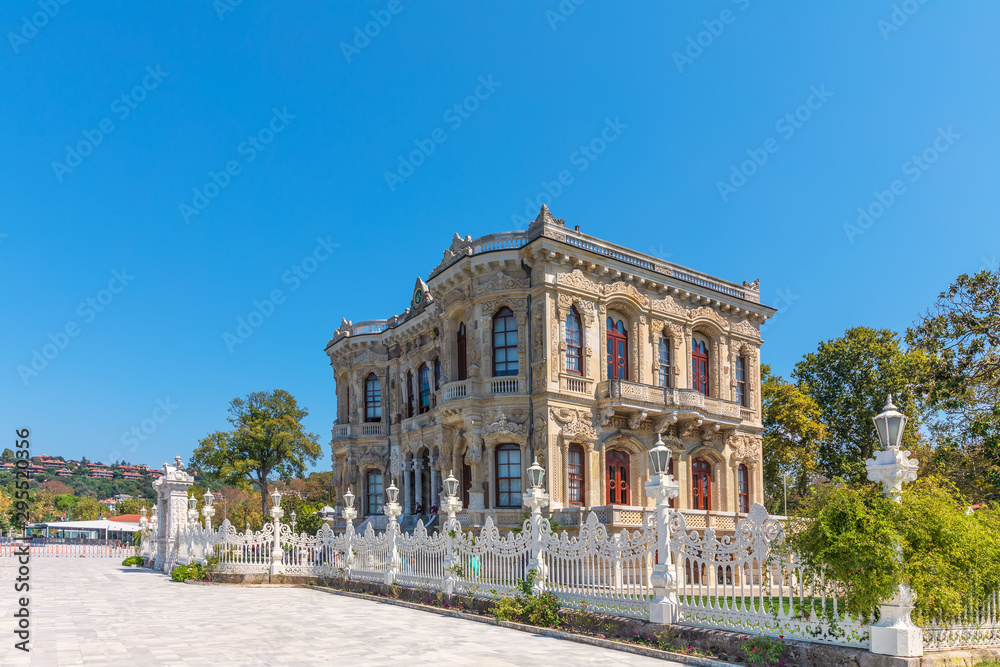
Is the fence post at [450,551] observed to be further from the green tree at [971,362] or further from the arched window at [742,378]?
the arched window at [742,378]

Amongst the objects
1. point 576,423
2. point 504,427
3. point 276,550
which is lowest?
point 276,550

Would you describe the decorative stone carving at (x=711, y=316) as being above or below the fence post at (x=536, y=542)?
above

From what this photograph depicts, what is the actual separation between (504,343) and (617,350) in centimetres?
409

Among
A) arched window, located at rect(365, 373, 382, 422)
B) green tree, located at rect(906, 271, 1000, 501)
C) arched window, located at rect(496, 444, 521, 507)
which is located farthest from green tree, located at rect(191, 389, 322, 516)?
green tree, located at rect(906, 271, 1000, 501)

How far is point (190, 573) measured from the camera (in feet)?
77.6

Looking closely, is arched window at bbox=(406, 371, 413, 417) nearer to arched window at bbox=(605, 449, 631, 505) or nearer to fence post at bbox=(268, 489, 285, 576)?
arched window at bbox=(605, 449, 631, 505)

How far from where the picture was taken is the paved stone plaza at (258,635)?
1003 centimetres

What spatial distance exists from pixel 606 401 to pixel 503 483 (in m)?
4.32

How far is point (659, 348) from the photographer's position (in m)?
28.2

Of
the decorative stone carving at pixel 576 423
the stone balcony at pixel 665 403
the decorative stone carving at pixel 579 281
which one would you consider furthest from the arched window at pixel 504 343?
the stone balcony at pixel 665 403

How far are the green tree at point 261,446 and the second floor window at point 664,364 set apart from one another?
28.3 metres

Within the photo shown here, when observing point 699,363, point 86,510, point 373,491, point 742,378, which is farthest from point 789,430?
point 86,510

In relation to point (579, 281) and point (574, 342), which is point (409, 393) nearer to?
point (574, 342)

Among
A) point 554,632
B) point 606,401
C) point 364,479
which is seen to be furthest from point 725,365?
point 554,632
